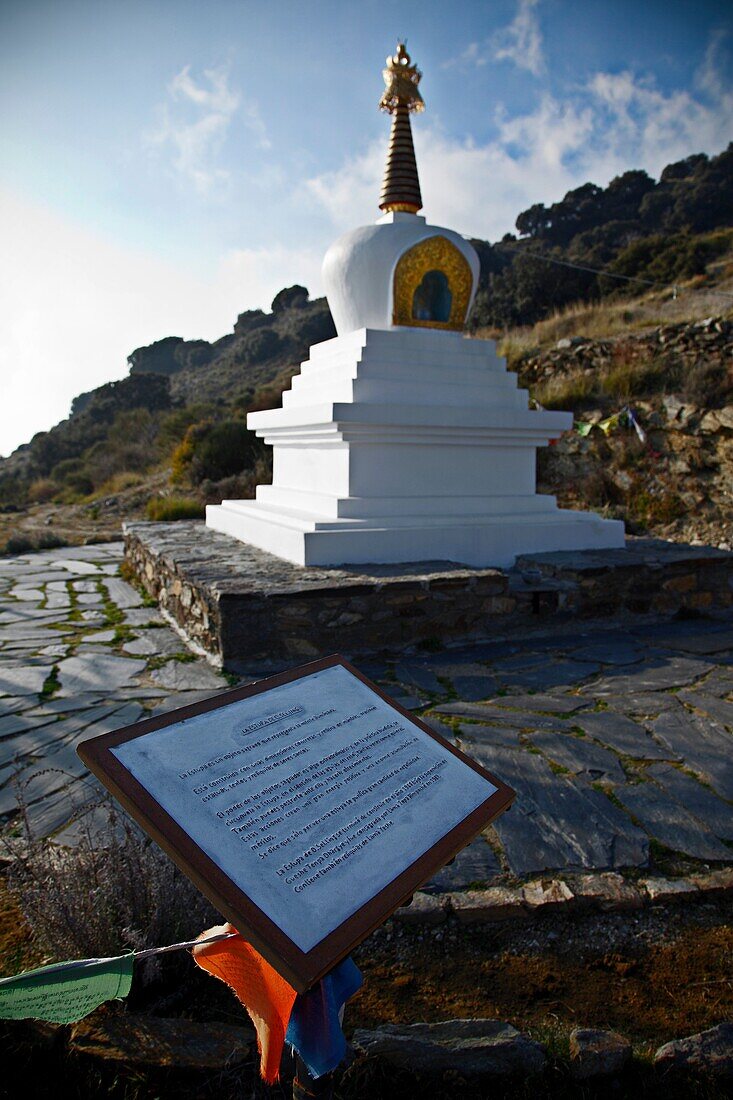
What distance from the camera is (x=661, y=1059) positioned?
1.44 metres

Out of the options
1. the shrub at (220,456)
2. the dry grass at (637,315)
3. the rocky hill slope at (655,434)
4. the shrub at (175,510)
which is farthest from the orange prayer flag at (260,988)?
the dry grass at (637,315)

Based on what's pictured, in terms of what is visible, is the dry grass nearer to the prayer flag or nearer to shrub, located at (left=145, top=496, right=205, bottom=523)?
shrub, located at (left=145, top=496, right=205, bottom=523)

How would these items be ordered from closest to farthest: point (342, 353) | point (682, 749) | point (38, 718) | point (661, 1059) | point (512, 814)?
point (661, 1059)
point (512, 814)
point (682, 749)
point (38, 718)
point (342, 353)

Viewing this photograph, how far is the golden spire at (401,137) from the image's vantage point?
19.9ft

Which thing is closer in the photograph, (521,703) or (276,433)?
(521,703)

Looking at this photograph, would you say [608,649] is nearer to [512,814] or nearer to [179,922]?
[512,814]

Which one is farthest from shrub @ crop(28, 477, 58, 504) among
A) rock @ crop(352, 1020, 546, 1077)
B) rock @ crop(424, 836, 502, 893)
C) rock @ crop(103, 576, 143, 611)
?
rock @ crop(352, 1020, 546, 1077)

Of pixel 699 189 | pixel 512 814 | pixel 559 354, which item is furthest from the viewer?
pixel 699 189

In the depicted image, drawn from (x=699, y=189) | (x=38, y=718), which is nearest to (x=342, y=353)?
(x=38, y=718)

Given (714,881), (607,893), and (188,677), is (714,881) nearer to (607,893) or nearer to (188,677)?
(607,893)

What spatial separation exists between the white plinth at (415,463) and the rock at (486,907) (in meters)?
2.86

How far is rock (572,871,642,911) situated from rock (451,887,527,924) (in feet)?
0.60

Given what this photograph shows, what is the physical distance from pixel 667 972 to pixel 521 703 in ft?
5.36

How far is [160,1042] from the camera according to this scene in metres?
1.40
